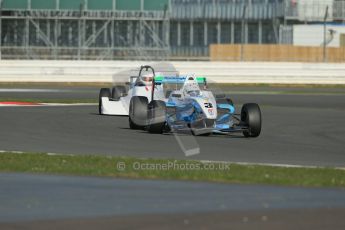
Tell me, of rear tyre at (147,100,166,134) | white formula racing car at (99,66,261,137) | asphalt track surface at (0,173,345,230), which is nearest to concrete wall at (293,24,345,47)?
white formula racing car at (99,66,261,137)

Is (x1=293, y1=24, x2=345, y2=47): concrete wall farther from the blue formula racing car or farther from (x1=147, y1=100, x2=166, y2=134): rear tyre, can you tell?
(x1=147, y1=100, x2=166, y2=134): rear tyre

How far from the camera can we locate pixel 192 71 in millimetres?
39625

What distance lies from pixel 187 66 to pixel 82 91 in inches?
235

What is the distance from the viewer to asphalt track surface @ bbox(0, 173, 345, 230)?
28.0 ft

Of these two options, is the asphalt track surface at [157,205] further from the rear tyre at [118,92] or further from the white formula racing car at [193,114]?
the rear tyre at [118,92]

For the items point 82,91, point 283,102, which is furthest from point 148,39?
point 283,102

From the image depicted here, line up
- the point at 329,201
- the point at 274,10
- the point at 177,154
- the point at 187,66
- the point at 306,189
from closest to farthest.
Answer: the point at 329,201 < the point at 306,189 < the point at 177,154 < the point at 187,66 < the point at 274,10

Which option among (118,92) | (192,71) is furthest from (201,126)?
(192,71)

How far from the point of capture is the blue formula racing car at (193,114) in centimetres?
1753

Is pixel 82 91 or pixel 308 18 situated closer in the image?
pixel 82 91

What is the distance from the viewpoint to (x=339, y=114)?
24.3 m

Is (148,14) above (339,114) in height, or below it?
above

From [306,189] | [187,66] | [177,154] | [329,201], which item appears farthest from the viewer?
[187,66]

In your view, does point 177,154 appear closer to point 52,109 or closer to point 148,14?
point 52,109
